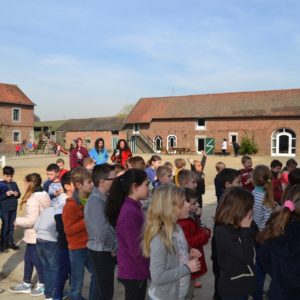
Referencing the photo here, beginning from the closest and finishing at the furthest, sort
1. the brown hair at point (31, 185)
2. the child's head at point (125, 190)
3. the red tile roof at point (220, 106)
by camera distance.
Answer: the child's head at point (125, 190) < the brown hair at point (31, 185) < the red tile roof at point (220, 106)

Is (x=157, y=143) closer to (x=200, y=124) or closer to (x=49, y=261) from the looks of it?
(x=200, y=124)

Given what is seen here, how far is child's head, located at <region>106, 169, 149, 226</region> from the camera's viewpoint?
3.29m

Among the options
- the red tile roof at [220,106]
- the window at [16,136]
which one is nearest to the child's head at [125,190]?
the red tile roof at [220,106]

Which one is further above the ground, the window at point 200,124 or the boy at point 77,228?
the window at point 200,124

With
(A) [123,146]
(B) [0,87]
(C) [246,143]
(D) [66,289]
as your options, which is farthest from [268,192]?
(B) [0,87]

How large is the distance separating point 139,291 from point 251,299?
197 centimetres

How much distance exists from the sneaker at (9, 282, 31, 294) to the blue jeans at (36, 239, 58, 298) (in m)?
0.50

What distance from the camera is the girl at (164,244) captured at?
2.85 metres

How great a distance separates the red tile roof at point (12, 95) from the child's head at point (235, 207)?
4681 cm

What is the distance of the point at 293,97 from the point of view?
123ft

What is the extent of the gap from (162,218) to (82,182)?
1.62 meters

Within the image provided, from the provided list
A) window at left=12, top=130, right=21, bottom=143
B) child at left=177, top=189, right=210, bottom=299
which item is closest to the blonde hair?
child at left=177, top=189, right=210, bottom=299

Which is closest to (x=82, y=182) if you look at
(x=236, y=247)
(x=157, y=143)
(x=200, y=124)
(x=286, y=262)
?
(x=236, y=247)

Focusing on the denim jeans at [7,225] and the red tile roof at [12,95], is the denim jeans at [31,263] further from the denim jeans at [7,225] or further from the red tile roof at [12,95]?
the red tile roof at [12,95]
